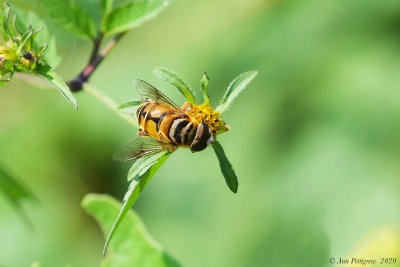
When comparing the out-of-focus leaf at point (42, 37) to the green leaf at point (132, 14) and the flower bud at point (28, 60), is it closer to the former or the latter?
the flower bud at point (28, 60)

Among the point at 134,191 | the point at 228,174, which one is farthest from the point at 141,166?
the point at 228,174

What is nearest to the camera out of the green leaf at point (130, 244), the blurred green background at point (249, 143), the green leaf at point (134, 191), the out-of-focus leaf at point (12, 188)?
the green leaf at point (134, 191)

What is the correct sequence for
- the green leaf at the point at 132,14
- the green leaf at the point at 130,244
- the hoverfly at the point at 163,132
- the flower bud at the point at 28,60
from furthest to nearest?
the green leaf at the point at 132,14 → the green leaf at the point at 130,244 → the hoverfly at the point at 163,132 → the flower bud at the point at 28,60

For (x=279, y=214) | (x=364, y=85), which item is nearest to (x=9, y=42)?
(x=279, y=214)

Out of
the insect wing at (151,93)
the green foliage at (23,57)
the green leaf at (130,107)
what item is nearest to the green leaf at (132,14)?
the insect wing at (151,93)

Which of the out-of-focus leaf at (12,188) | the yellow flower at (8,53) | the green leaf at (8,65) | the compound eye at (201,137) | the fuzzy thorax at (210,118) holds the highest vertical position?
the fuzzy thorax at (210,118)

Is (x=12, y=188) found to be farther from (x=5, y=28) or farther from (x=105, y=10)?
(x=5, y=28)
